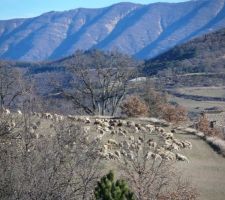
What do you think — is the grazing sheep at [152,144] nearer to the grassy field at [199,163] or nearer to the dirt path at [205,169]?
the grassy field at [199,163]

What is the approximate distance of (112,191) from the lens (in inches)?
685

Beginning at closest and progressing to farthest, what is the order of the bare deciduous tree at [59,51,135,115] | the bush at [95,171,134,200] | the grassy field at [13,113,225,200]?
1. the bush at [95,171,134,200]
2. the grassy field at [13,113,225,200]
3. the bare deciduous tree at [59,51,135,115]

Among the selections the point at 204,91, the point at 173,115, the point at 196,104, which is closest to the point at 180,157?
the point at 173,115

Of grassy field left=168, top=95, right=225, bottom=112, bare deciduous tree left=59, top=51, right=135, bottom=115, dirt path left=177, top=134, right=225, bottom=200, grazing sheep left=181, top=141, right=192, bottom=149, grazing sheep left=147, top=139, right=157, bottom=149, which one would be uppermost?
bare deciduous tree left=59, top=51, right=135, bottom=115

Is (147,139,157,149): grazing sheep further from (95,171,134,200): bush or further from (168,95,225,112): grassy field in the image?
(168,95,225,112): grassy field

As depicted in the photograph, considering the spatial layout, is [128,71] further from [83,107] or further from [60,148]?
[60,148]

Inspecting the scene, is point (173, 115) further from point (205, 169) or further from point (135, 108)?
point (205, 169)

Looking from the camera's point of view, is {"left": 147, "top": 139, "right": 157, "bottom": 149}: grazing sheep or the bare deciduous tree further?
the bare deciduous tree

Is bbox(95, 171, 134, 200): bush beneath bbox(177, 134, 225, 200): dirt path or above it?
above

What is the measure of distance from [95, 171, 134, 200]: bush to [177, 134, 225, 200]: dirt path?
12921mm

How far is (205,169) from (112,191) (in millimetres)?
19259

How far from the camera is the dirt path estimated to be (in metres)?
30.9

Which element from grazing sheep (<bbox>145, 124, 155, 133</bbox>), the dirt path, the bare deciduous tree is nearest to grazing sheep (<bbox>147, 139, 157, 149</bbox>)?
the dirt path

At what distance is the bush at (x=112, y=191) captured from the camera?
17188mm
